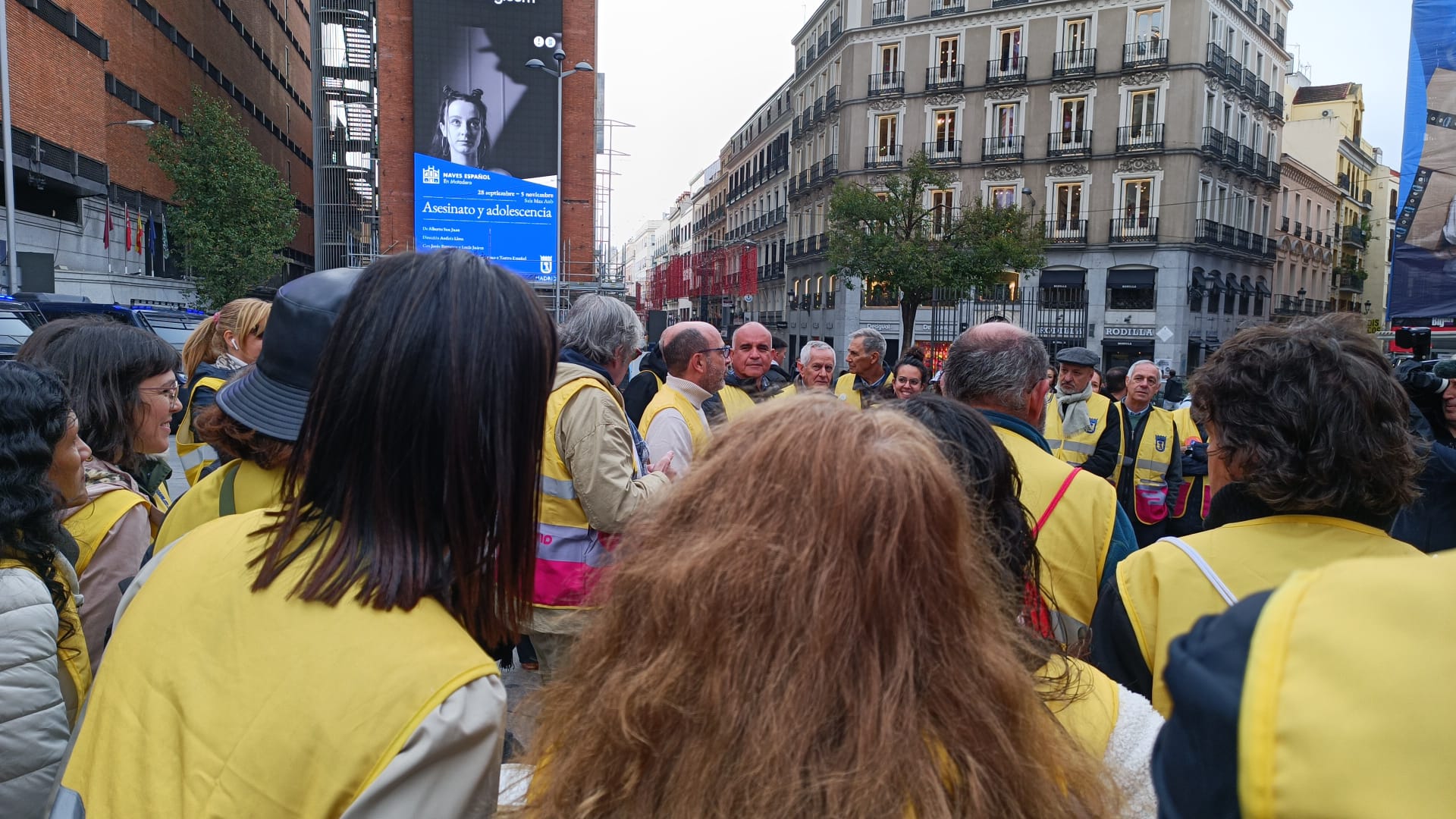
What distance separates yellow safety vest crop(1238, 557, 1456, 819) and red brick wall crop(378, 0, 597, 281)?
3233cm

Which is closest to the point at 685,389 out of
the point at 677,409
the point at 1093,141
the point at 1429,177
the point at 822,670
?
the point at 677,409

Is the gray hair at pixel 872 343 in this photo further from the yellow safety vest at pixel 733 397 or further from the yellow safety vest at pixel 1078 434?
the yellow safety vest at pixel 1078 434

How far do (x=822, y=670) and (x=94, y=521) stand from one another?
2.40m

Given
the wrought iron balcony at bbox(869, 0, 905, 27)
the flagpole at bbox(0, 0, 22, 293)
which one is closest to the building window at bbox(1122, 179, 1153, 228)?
the wrought iron balcony at bbox(869, 0, 905, 27)

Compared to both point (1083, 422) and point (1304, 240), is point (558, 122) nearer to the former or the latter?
point (1083, 422)

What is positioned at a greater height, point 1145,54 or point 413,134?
point 1145,54

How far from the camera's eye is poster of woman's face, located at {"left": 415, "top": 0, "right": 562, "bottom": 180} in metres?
31.3

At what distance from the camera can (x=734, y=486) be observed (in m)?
1.11

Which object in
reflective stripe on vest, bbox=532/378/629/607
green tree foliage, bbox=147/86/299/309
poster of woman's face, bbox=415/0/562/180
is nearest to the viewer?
reflective stripe on vest, bbox=532/378/629/607

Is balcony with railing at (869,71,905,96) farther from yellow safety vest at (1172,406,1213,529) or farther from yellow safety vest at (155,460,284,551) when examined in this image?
yellow safety vest at (155,460,284,551)

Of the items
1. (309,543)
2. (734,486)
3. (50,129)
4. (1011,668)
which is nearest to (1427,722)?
(1011,668)

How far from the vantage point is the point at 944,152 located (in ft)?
136

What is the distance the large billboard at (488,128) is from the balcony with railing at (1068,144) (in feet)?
69.6

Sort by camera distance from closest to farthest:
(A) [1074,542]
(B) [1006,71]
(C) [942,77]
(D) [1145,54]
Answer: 1. (A) [1074,542]
2. (D) [1145,54]
3. (B) [1006,71]
4. (C) [942,77]
